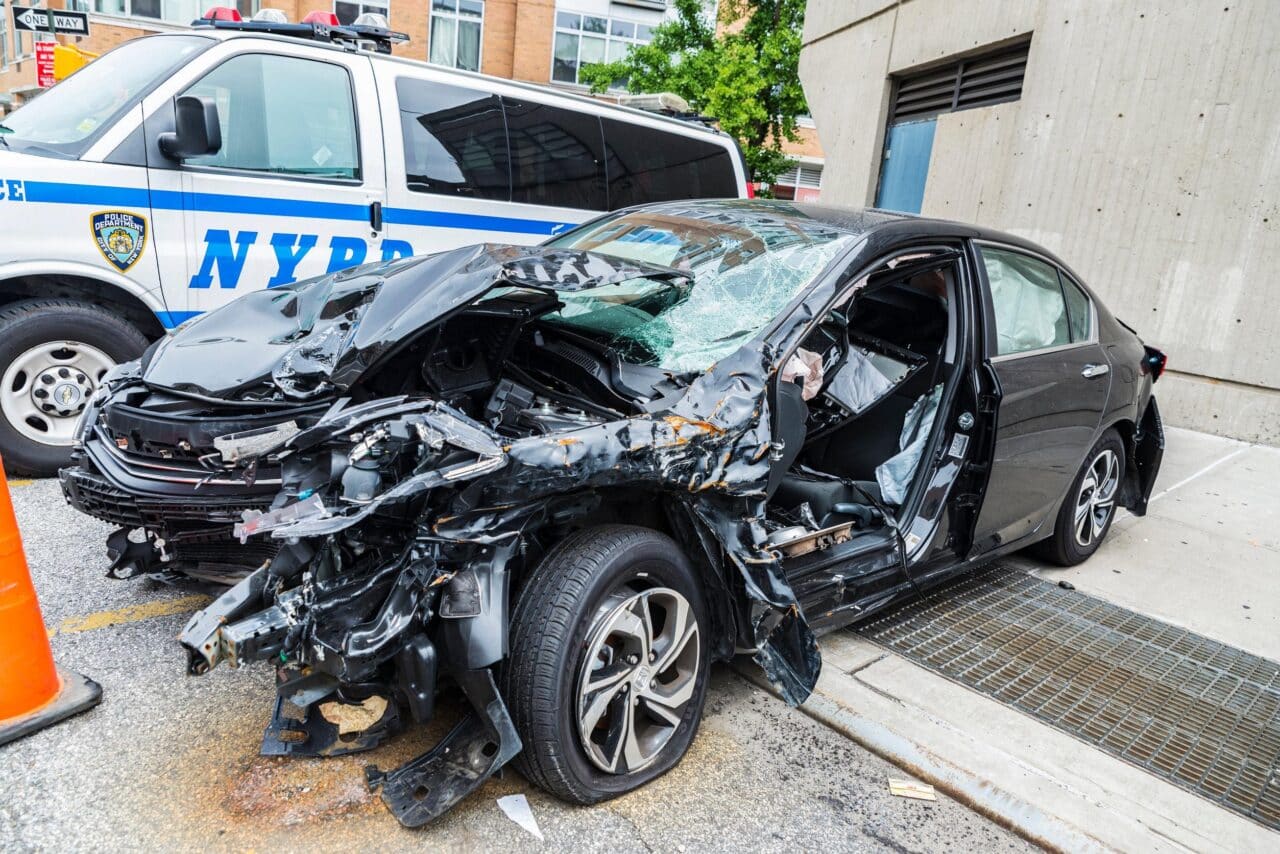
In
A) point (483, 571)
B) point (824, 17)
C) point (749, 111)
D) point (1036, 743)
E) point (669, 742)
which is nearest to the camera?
point (483, 571)

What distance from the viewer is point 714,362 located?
2.69 m

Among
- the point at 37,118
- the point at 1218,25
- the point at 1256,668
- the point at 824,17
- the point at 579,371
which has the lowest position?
the point at 1256,668

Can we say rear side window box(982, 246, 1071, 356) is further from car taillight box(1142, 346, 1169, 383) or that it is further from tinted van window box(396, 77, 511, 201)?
tinted van window box(396, 77, 511, 201)

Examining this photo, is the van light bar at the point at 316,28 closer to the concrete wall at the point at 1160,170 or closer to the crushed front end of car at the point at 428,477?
the crushed front end of car at the point at 428,477

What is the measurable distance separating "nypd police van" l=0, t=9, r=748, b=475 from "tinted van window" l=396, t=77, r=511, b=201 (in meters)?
0.01

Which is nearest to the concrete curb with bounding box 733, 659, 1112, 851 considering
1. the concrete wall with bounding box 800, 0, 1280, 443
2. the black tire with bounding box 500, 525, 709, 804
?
the black tire with bounding box 500, 525, 709, 804

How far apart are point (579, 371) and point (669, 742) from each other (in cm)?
120

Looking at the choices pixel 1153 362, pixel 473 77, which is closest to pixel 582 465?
pixel 1153 362

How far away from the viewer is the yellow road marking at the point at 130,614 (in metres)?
2.98

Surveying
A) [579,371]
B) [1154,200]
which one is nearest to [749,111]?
[1154,200]

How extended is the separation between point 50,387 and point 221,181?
54.1 inches

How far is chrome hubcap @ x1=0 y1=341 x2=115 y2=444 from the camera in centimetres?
419

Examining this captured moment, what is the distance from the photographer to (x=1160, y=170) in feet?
24.3

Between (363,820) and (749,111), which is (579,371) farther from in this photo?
(749,111)
